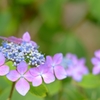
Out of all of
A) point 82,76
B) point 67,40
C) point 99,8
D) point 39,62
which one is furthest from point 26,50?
point 67,40

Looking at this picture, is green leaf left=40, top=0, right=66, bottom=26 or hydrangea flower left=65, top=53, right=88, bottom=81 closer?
hydrangea flower left=65, top=53, right=88, bottom=81

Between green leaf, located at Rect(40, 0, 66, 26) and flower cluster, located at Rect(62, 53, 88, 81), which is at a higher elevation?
green leaf, located at Rect(40, 0, 66, 26)

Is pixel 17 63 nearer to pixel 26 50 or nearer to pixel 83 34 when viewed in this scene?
pixel 26 50

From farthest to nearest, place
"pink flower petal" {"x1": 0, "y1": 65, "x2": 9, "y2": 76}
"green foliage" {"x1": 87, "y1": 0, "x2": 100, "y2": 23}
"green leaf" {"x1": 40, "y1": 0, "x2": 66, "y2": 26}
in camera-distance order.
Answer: "green leaf" {"x1": 40, "y1": 0, "x2": 66, "y2": 26} → "green foliage" {"x1": 87, "y1": 0, "x2": 100, "y2": 23} → "pink flower petal" {"x1": 0, "y1": 65, "x2": 9, "y2": 76}

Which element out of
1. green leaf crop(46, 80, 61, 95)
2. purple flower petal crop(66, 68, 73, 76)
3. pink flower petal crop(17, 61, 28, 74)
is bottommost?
pink flower petal crop(17, 61, 28, 74)

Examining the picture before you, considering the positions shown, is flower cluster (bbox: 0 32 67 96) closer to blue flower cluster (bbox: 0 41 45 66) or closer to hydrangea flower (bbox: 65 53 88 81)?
blue flower cluster (bbox: 0 41 45 66)

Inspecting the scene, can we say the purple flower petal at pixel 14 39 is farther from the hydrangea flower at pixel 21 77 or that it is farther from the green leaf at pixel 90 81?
the green leaf at pixel 90 81

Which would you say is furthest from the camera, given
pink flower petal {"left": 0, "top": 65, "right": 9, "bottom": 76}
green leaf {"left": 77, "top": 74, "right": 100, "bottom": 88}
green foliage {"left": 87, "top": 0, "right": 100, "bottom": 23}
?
green foliage {"left": 87, "top": 0, "right": 100, "bottom": 23}

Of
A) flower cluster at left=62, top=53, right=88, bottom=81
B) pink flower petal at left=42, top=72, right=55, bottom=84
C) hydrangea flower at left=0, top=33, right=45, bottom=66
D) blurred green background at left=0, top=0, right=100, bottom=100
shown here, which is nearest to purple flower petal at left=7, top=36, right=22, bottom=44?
hydrangea flower at left=0, top=33, right=45, bottom=66
